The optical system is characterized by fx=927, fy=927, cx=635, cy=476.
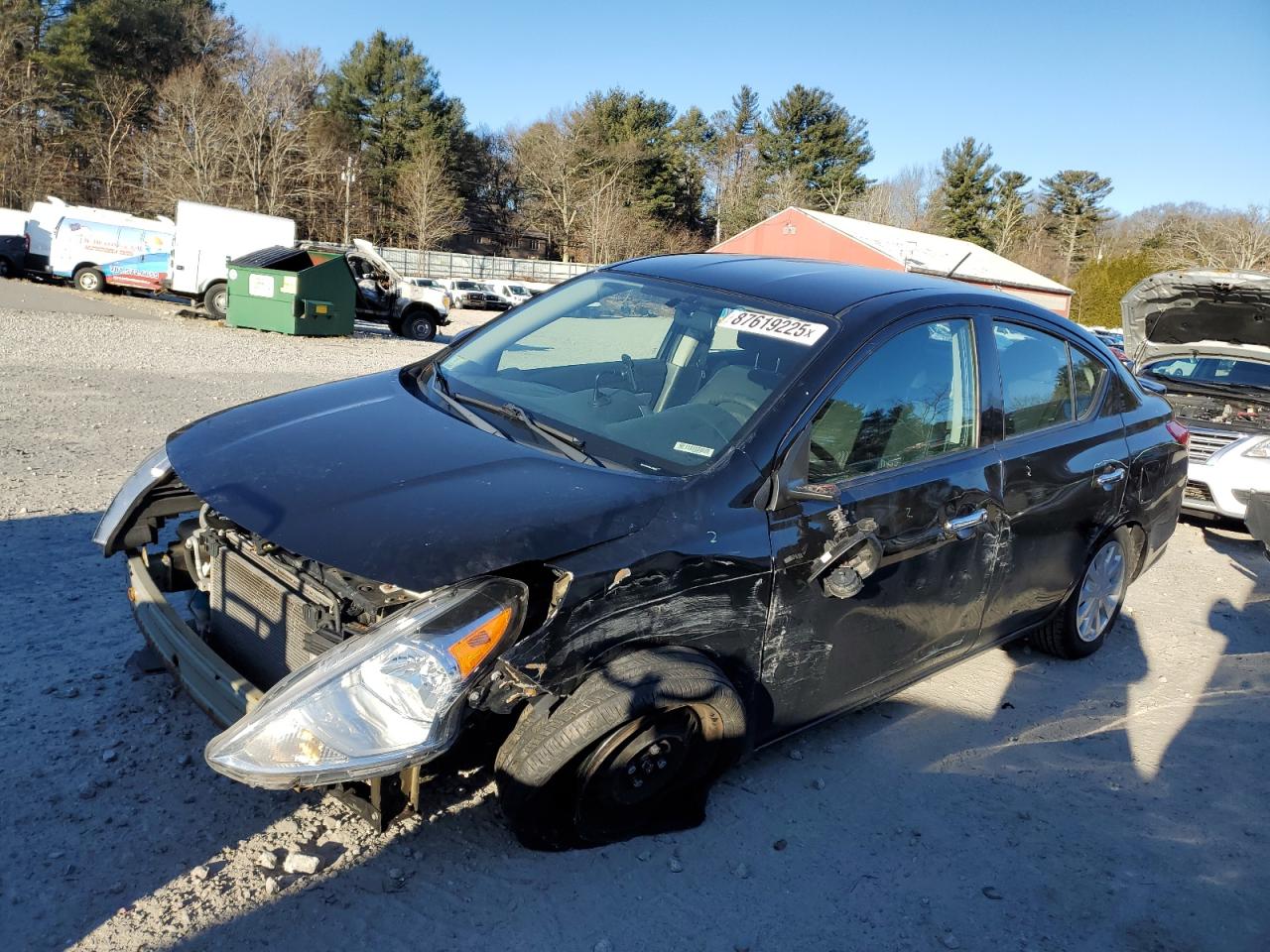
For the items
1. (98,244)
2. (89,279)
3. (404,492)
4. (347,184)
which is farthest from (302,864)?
(347,184)

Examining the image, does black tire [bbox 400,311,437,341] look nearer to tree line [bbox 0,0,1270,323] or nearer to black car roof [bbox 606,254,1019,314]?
black car roof [bbox 606,254,1019,314]

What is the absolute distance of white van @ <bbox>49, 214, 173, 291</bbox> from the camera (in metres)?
23.8

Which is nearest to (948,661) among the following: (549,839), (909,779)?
(909,779)

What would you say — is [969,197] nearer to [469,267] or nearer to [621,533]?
[469,267]

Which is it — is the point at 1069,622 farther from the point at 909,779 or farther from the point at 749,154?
the point at 749,154

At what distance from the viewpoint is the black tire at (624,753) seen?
255 cm

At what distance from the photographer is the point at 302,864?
2613 millimetres

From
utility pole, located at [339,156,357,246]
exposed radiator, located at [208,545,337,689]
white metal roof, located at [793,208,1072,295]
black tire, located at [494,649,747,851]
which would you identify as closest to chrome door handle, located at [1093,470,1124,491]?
black tire, located at [494,649,747,851]

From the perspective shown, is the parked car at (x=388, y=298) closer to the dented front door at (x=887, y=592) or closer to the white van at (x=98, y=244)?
the white van at (x=98, y=244)

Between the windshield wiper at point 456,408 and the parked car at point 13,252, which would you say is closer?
the windshield wiper at point 456,408

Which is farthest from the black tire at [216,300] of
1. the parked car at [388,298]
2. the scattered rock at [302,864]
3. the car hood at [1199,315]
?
the scattered rock at [302,864]

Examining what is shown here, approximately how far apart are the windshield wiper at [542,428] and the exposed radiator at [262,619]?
882 mm

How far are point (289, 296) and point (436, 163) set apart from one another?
43.5 metres

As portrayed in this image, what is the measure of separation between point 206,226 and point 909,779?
22.4m
